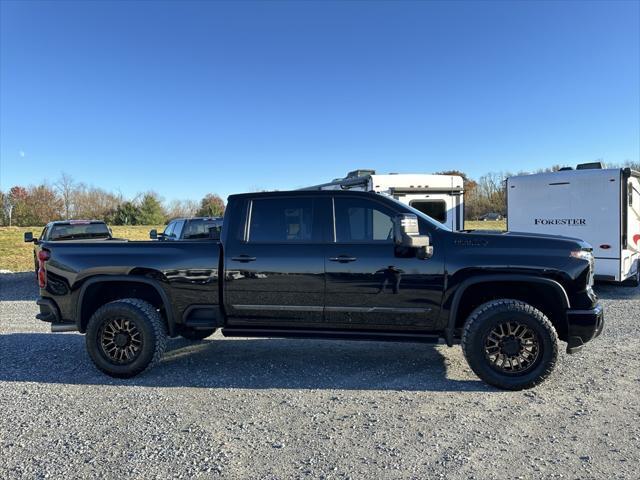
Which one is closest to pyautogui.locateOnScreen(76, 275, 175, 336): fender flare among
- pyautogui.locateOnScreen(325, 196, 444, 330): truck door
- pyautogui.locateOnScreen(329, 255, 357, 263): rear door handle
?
pyautogui.locateOnScreen(325, 196, 444, 330): truck door

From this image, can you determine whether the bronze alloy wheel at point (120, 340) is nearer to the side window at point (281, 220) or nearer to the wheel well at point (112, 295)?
the wheel well at point (112, 295)

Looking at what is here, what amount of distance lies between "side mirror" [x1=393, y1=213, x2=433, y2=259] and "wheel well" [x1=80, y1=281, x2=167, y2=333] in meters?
2.65

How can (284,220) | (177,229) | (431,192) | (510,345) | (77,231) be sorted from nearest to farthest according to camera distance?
(510,345) < (284,220) < (431,192) < (177,229) < (77,231)

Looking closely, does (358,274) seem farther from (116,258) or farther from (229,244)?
(116,258)

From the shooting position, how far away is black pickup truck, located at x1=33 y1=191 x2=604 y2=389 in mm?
4445

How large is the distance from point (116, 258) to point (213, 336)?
2245 mm

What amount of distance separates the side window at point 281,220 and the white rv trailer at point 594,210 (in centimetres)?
729

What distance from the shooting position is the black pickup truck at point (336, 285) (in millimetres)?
4445

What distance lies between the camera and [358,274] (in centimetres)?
466

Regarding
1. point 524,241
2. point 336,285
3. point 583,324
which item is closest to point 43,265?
point 336,285

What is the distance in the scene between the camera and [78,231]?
12883mm

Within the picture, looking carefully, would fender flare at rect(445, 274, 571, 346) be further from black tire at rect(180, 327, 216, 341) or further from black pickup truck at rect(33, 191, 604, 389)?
black tire at rect(180, 327, 216, 341)

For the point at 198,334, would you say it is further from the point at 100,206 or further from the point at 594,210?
the point at 100,206

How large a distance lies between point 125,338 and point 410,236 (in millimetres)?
3139
